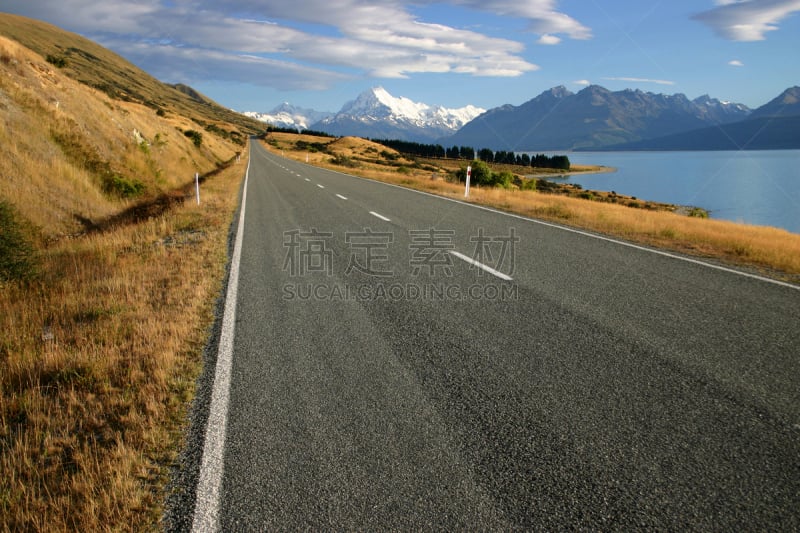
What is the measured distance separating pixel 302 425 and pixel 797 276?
25.7 ft

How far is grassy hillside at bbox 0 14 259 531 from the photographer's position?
2410mm

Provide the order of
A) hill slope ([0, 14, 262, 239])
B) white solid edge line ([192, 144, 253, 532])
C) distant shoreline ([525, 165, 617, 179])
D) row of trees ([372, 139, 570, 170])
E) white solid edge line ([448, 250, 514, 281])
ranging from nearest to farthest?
1. white solid edge line ([192, 144, 253, 532])
2. white solid edge line ([448, 250, 514, 281])
3. hill slope ([0, 14, 262, 239])
4. distant shoreline ([525, 165, 617, 179])
5. row of trees ([372, 139, 570, 170])

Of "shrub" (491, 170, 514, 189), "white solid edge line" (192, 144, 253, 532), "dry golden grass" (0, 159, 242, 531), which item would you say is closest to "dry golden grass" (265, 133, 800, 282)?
"white solid edge line" (192, 144, 253, 532)

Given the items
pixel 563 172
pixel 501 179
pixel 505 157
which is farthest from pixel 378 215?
pixel 505 157

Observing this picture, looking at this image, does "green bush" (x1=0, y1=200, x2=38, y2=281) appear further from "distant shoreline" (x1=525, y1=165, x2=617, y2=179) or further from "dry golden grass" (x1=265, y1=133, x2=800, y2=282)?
"distant shoreline" (x1=525, y1=165, x2=617, y2=179)

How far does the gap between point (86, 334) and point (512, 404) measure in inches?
165

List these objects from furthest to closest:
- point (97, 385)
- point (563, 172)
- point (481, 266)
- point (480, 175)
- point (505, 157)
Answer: point (505, 157)
point (563, 172)
point (480, 175)
point (481, 266)
point (97, 385)

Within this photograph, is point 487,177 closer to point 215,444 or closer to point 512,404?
point 512,404

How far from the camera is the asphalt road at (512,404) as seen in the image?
226 centimetres

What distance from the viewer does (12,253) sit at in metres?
6.20

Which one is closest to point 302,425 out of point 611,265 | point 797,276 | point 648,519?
point 648,519

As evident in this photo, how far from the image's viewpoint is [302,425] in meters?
2.92

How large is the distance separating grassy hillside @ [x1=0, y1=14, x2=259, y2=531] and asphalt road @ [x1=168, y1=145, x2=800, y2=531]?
1.54 feet

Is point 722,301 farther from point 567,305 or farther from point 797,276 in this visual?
point 797,276
